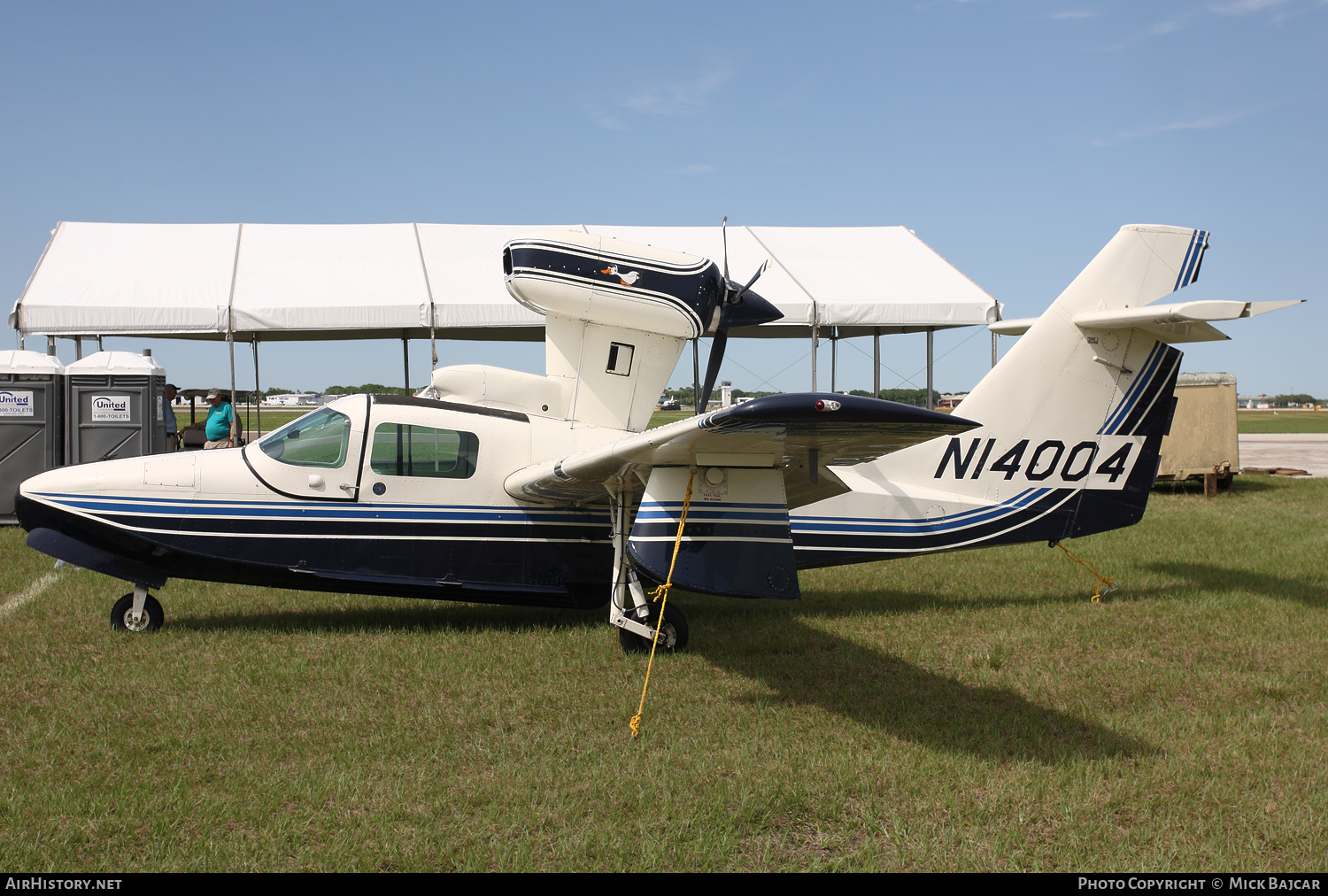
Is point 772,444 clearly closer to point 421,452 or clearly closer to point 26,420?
point 421,452

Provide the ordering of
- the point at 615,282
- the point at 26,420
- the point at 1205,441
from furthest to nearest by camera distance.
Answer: the point at 1205,441
the point at 26,420
the point at 615,282

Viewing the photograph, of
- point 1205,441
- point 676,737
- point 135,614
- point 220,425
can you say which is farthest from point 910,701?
point 1205,441

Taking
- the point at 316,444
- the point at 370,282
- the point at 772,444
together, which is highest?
the point at 370,282

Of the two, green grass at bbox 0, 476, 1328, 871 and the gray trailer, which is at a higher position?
the gray trailer

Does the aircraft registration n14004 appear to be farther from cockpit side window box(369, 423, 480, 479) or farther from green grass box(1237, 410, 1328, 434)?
green grass box(1237, 410, 1328, 434)

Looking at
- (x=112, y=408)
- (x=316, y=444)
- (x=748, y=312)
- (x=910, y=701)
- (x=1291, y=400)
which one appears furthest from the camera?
(x=1291, y=400)

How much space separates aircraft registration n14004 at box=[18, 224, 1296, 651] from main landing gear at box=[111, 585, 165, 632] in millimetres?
16

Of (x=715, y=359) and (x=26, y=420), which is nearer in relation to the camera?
(x=715, y=359)

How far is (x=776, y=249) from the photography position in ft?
56.1

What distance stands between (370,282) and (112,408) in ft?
14.6

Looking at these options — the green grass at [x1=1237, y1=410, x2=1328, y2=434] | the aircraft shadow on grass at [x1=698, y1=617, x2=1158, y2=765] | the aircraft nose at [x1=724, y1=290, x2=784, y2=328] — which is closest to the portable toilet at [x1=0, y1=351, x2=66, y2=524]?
the aircraft nose at [x1=724, y1=290, x2=784, y2=328]

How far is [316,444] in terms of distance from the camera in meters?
7.20

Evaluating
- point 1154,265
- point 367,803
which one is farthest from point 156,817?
point 1154,265

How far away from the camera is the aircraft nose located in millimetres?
A: 7832
